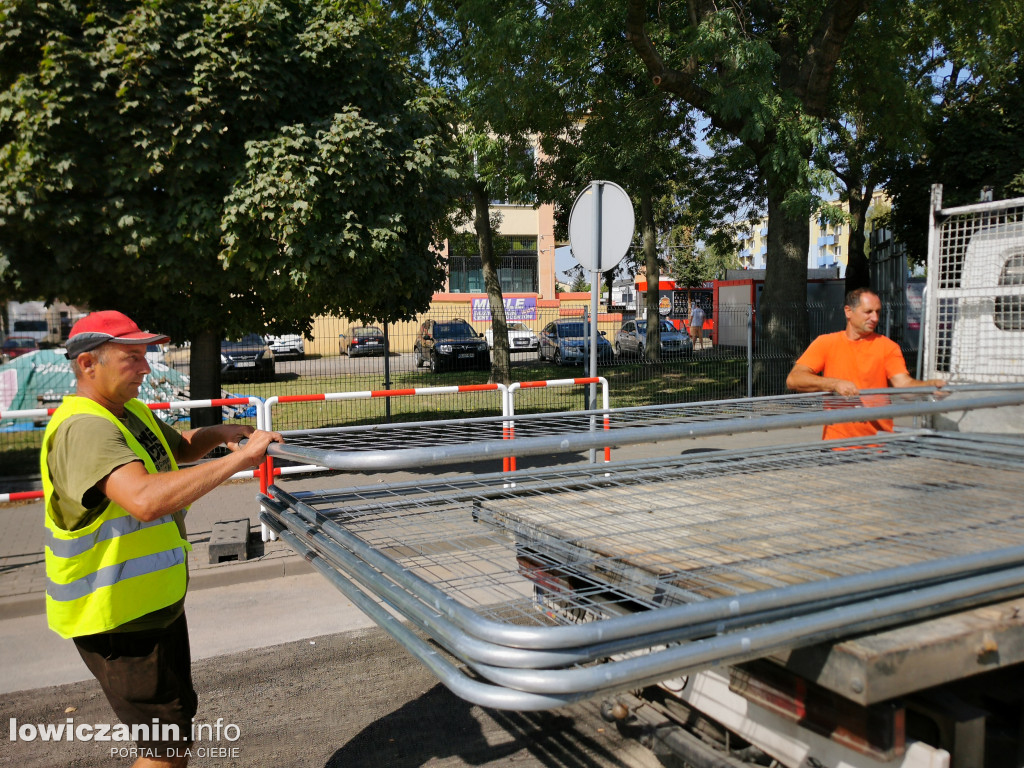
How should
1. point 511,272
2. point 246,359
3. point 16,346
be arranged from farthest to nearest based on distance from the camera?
point 511,272 → point 246,359 → point 16,346

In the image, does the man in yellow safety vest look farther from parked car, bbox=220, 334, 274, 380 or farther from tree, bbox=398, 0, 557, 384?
parked car, bbox=220, 334, 274, 380

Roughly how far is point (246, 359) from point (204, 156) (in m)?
7.63

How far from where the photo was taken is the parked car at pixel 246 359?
14109 millimetres

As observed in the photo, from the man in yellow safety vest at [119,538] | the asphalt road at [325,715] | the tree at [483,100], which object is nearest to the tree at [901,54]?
the tree at [483,100]

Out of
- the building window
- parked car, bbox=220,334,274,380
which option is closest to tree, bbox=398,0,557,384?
parked car, bbox=220,334,274,380

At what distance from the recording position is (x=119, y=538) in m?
2.62

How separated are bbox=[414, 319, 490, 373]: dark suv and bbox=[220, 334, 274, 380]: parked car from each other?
426cm

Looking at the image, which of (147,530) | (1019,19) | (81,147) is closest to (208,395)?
(81,147)

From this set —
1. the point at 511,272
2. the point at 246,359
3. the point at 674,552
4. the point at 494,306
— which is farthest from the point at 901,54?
the point at 511,272

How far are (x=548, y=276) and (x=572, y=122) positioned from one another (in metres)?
28.8

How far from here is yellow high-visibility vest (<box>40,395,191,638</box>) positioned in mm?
2557

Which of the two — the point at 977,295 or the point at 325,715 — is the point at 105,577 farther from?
the point at 977,295

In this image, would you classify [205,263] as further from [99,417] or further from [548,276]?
[548,276]

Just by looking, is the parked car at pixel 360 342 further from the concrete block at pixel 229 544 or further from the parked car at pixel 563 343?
the parked car at pixel 563 343
